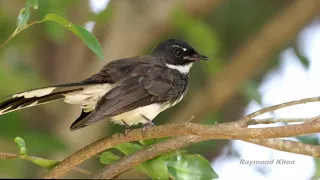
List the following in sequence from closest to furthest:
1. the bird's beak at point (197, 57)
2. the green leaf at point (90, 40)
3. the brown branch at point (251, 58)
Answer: the green leaf at point (90, 40) < the bird's beak at point (197, 57) < the brown branch at point (251, 58)

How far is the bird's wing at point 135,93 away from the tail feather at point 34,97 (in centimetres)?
16

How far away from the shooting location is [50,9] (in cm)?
322

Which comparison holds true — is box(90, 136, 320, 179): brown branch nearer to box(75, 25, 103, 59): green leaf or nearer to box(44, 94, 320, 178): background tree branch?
box(44, 94, 320, 178): background tree branch

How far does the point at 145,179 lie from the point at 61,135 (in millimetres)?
797

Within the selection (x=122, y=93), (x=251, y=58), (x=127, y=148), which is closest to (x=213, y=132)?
(x=127, y=148)

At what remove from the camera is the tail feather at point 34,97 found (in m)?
2.53

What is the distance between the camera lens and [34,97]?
8.63 feet

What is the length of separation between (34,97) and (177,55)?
122 cm

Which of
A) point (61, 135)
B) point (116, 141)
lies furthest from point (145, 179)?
point (116, 141)

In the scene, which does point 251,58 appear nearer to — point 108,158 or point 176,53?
point 176,53

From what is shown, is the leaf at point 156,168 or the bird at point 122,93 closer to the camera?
the leaf at point 156,168

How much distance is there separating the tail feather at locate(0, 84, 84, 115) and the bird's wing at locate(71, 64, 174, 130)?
160mm

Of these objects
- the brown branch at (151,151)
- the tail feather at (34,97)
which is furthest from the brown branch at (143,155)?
the tail feather at (34,97)

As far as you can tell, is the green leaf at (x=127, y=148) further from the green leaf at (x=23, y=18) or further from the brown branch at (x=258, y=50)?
the brown branch at (x=258, y=50)
